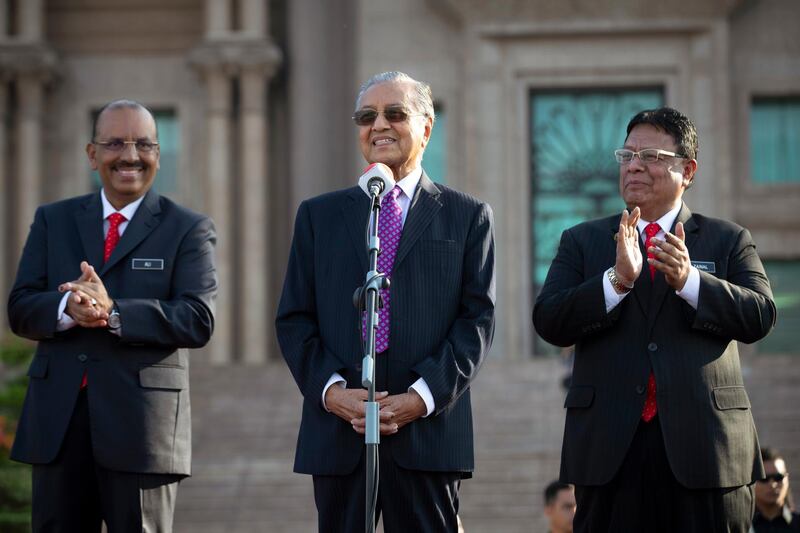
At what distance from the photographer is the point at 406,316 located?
5484 mm

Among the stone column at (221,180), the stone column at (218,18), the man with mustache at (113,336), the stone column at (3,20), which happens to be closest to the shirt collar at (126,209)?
the man with mustache at (113,336)

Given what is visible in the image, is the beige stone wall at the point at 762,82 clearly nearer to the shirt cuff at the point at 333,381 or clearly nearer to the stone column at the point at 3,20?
the stone column at the point at 3,20

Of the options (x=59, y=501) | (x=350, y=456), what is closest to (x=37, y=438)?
(x=59, y=501)

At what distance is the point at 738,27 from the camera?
2206cm

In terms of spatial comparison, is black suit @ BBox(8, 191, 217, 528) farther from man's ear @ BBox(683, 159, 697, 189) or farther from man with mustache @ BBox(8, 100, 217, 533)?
man's ear @ BBox(683, 159, 697, 189)

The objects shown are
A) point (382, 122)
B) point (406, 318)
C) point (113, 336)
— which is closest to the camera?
point (406, 318)

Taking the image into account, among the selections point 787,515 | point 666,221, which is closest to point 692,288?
point 666,221

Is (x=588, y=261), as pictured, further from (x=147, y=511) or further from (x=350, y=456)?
(x=147, y=511)

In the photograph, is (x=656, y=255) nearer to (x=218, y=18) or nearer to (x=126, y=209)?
(x=126, y=209)

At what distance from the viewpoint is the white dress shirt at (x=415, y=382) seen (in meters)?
5.27

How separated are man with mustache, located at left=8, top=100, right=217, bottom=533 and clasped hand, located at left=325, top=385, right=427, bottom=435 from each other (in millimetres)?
1028

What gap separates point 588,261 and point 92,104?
19004 millimetres

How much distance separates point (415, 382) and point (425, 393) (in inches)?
2.8

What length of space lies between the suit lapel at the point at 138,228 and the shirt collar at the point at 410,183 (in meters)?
1.24
